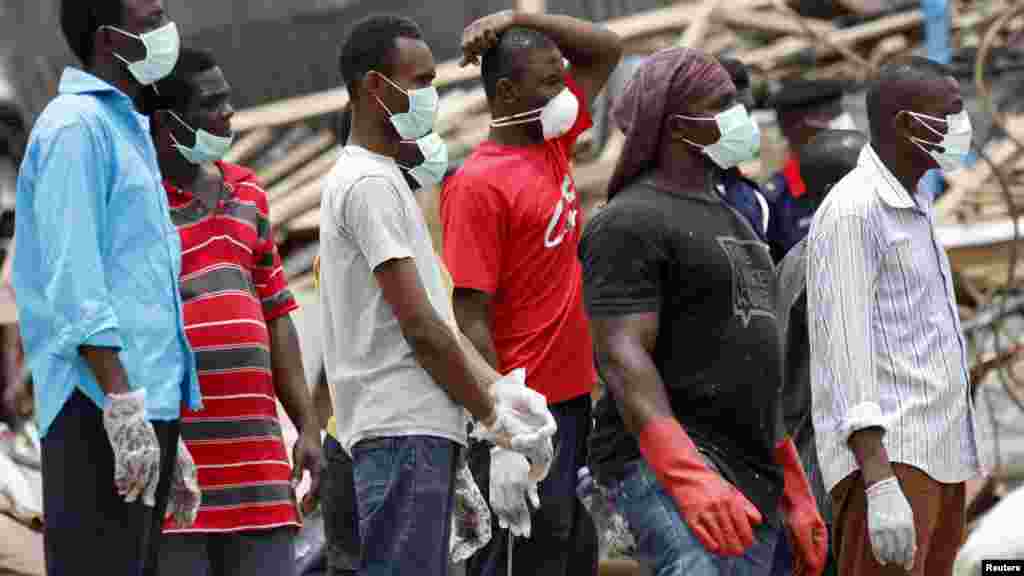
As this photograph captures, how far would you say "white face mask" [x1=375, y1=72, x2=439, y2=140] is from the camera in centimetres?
535

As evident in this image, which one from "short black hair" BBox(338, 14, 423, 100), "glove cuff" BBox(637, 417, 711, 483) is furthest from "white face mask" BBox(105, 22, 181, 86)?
"glove cuff" BBox(637, 417, 711, 483)

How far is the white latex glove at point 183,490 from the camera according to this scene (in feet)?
16.4

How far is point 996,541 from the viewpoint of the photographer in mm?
4961

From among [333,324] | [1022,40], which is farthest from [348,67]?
[1022,40]

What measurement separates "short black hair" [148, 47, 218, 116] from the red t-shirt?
828 mm

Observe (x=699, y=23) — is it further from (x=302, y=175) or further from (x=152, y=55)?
(x=152, y=55)

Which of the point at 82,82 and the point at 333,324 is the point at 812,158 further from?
the point at 82,82

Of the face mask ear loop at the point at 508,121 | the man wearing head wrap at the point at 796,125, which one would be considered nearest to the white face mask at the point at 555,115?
the face mask ear loop at the point at 508,121

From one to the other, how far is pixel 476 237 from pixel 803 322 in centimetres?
121

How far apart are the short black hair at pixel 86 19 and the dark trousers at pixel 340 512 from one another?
1.98 m

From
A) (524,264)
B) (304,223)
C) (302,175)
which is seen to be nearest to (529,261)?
(524,264)

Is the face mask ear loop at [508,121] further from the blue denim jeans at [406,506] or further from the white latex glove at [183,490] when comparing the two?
the white latex glove at [183,490]

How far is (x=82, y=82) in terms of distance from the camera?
470 centimetres

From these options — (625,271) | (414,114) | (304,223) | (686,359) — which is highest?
(414,114)
